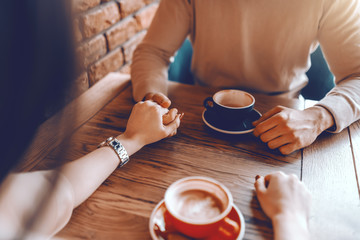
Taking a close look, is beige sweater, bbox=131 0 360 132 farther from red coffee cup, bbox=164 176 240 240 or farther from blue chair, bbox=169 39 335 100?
red coffee cup, bbox=164 176 240 240

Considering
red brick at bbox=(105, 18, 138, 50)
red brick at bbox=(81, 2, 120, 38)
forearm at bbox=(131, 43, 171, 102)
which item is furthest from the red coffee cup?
red brick at bbox=(105, 18, 138, 50)

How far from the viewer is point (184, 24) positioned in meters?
1.14

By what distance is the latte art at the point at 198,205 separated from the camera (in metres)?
0.48

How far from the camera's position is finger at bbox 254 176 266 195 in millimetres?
588

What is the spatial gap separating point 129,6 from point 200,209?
50.4 inches

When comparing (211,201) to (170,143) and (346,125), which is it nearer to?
(170,143)

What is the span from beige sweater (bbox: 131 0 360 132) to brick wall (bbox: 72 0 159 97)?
219 mm

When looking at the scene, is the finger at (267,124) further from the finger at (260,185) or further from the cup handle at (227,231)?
the cup handle at (227,231)

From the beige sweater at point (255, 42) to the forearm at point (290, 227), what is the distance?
1.78 ft

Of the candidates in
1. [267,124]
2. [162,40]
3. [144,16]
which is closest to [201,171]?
[267,124]

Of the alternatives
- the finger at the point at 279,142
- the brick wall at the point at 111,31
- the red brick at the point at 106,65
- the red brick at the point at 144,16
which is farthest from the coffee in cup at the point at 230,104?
the red brick at the point at 144,16

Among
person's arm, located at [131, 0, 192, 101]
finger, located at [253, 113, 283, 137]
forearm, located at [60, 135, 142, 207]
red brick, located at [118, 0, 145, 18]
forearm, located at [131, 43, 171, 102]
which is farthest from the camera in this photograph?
red brick, located at [118, 0, 145, 18]

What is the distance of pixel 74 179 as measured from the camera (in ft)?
1.85

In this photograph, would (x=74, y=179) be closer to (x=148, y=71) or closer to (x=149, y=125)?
(x=149, y=125)
